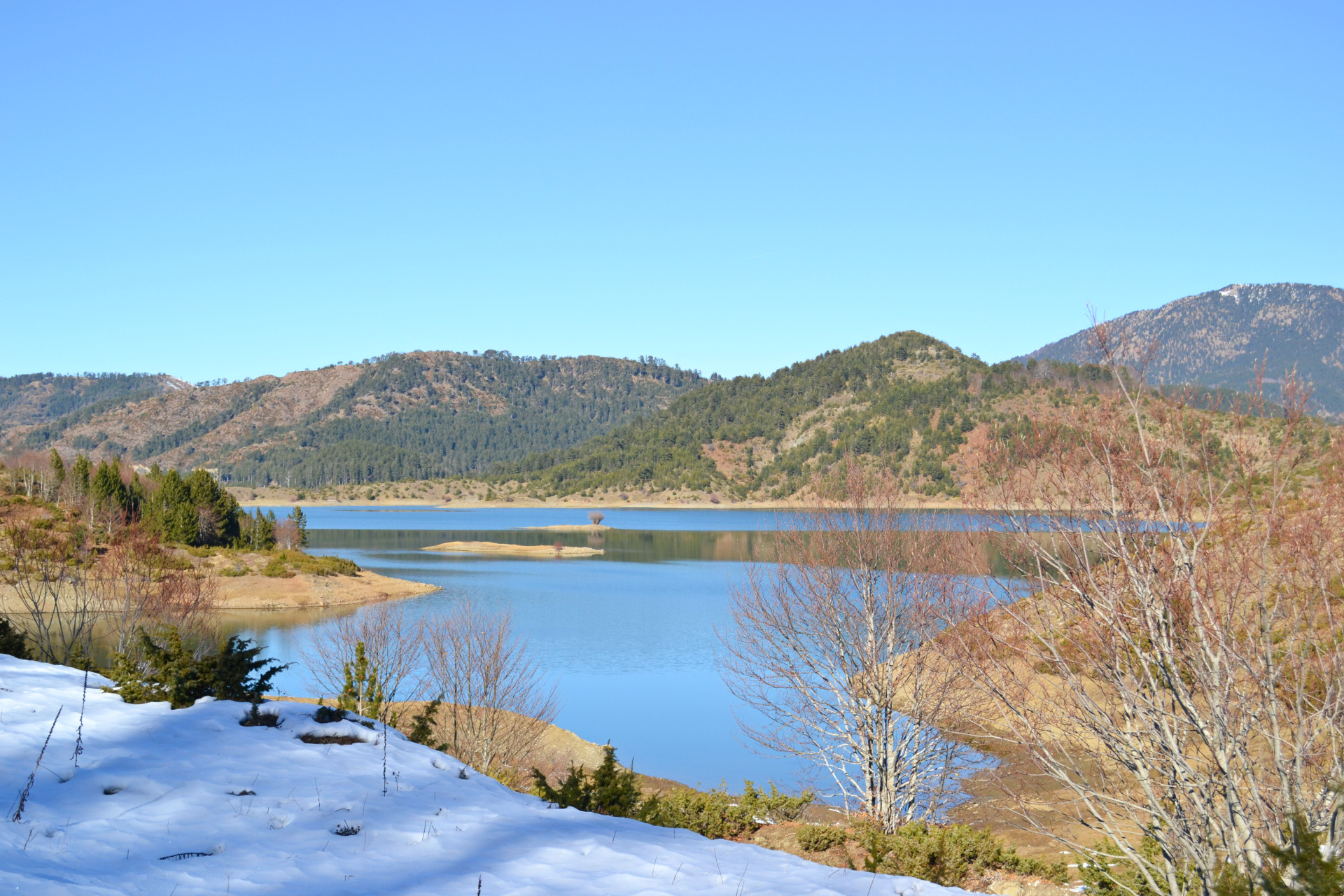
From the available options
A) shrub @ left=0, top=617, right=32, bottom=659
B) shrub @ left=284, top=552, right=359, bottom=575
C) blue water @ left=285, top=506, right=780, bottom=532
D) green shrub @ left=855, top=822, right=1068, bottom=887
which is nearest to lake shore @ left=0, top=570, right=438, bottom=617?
shrub @ left=284, top=552, right=359, bottom=575

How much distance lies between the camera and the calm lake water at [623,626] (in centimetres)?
2691

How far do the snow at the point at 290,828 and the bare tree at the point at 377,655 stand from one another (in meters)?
11.2

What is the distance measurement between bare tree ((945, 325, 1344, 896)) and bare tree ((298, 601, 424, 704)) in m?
16.2

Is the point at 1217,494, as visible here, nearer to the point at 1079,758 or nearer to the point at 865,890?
the point at 865,890

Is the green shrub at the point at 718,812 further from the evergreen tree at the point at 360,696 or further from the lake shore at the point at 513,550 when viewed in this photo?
the lake shore at the point at 513,550

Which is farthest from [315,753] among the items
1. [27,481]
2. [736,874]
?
[27,481]

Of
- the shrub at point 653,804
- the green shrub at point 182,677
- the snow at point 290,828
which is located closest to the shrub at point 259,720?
the snow at point 290,828

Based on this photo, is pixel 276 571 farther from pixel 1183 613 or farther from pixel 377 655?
pixel 1183 613

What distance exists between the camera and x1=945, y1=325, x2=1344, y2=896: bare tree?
6.22 m

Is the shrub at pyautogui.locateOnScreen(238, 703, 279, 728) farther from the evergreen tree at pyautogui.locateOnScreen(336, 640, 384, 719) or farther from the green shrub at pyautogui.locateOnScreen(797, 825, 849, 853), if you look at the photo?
the green shrub at pyautogui.locateOnScreen(797, 825, 849, 853)

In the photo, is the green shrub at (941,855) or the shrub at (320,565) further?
the shrub at (320,565)

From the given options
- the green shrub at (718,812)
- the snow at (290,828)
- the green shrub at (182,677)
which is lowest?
the green shrub at (718,812)

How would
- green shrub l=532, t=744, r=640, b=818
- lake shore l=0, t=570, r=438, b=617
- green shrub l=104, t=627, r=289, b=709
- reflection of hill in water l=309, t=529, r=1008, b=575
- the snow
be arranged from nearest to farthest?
the snow < green shrub l=104, t=627, r=289, b=709 < green shrub l=532, t=744, r=640, b=818 < lake shore l=0, t=570, r=438, b=617 < reflection of hill in water l=309, t=529, r=1008, b=575

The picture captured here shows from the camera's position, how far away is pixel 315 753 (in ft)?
30.8
